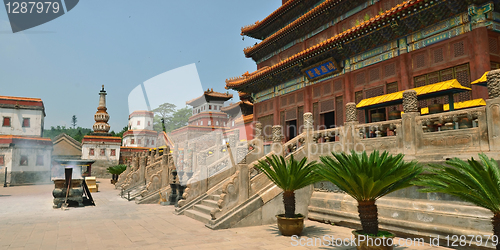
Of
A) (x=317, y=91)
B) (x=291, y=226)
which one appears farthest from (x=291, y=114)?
(x=291, y=226)

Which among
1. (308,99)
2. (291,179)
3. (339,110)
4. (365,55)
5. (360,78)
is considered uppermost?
(365,55)

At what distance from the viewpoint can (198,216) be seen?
10297mm

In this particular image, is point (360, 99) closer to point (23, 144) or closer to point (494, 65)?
point (494, 65)

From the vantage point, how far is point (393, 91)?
41.7 feet

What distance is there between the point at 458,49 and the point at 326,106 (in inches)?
249

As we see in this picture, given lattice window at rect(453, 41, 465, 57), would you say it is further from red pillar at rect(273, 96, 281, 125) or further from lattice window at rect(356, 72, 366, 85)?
red pillar at rect(273, 96, 281, 125)

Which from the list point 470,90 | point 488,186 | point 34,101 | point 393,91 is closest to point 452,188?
point 488,186

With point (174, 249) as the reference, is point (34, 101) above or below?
above

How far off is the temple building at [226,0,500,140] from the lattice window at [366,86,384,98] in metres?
0.04

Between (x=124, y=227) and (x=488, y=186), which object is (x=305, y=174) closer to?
(x=488, y=186)

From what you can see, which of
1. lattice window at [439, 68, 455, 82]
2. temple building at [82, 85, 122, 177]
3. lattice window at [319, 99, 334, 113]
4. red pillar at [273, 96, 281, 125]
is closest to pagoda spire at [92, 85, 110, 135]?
temple building at [82, 85, 122, 177]

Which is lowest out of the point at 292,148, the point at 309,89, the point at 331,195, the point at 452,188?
A: the point at 331,195

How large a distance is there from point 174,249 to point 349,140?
18.4 feet

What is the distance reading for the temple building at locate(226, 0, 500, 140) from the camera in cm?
1028
